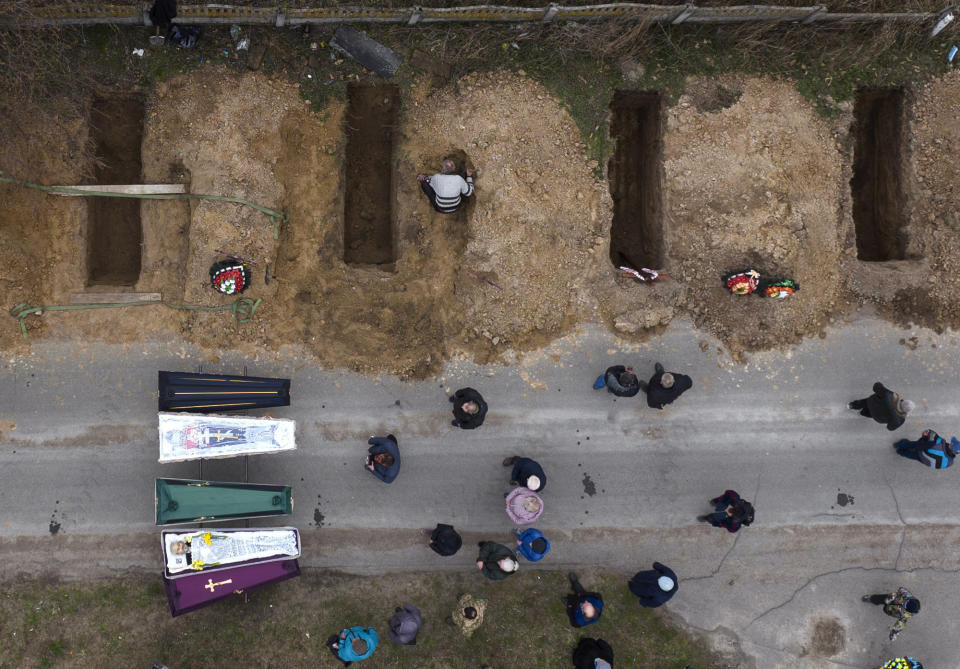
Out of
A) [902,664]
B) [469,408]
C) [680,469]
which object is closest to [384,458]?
[469,408]

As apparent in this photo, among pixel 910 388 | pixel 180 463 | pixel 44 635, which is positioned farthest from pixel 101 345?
pixel 910 388

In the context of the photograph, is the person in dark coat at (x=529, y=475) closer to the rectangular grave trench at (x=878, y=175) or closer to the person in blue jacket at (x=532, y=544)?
the person in blue jacket at (x=532, y=544)

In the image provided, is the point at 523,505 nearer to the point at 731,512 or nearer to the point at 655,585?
the point at 655,585

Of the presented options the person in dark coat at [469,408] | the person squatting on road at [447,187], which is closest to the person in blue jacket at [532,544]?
the person in dark coat at [469,408]

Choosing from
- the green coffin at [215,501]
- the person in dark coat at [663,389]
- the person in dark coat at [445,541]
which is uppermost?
the person in dark coat at [663,389]

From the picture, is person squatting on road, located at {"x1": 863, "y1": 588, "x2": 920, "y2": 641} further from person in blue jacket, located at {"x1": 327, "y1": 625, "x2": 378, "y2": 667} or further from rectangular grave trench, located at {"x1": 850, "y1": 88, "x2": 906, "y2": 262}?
person in blue jacket, located at {"x1": 327, "y1": 625, "x2": 378, "y2": 667}

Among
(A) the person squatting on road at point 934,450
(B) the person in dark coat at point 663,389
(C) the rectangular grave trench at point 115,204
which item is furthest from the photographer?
(C) the rectangular grave trench at point 115,204
